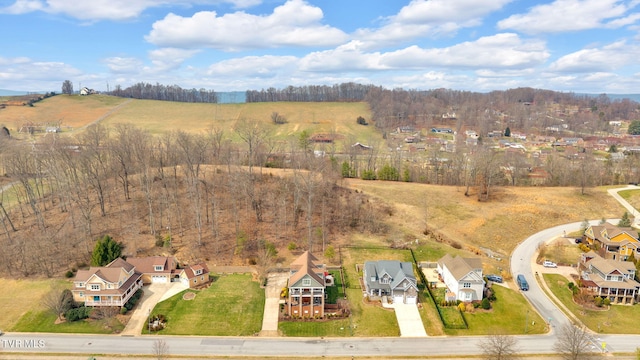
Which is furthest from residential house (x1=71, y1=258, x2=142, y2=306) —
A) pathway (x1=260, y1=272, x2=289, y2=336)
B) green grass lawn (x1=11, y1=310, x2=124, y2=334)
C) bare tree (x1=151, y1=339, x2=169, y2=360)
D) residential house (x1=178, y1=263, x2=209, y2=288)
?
pathway (x1=260, y1=272, x2=289, y2=336)

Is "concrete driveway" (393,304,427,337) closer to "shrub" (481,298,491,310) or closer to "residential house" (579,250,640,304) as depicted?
"shrub" (481,298,491,310)

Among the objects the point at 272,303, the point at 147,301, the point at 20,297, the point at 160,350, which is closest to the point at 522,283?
the point at 272,303

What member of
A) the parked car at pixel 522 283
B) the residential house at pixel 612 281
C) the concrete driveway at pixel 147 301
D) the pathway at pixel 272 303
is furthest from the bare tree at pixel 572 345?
the concrete driveway at pixel 147 301

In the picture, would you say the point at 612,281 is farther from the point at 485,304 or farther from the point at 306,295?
the point at 306,295

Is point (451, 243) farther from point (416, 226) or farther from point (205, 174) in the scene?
point (205, 174)

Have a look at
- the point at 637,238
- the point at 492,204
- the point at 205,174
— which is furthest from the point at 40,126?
the point at 637,238

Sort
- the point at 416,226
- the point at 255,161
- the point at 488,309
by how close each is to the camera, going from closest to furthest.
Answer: the point at 488,309 → the point at 416,226 → the point at 255,161

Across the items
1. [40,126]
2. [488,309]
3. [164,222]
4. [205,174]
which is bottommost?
[488,309]
